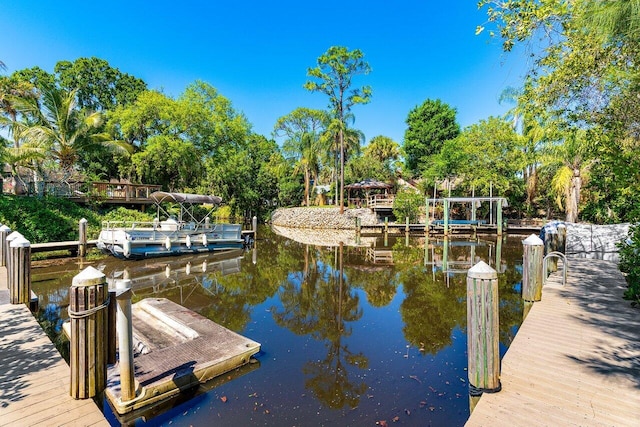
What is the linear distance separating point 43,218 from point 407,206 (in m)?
25.5

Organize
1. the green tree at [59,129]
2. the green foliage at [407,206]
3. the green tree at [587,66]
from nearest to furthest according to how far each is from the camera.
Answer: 1. the green tree at [587,66]
2. the green tree at [59,129]
3. the green foliage at [407,206]

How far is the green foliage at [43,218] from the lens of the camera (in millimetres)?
13964

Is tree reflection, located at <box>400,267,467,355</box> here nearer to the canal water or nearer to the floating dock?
the canal water

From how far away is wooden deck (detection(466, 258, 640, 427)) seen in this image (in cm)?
304

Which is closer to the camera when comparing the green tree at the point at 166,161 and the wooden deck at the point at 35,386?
the wooden deck at the point at 35,386

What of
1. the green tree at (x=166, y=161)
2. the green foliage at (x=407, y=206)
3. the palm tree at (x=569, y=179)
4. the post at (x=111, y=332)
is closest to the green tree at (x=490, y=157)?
the palm tree at (x=569, y=179)

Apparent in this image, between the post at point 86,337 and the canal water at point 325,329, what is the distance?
2.28 feet

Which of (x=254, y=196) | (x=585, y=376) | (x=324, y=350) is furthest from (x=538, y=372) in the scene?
(x=254, y=196)

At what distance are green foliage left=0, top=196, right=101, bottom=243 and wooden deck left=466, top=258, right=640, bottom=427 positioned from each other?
1704 cm

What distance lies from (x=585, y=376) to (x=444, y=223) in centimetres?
2396

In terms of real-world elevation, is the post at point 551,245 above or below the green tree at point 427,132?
below

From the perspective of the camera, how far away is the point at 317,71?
3145 cm

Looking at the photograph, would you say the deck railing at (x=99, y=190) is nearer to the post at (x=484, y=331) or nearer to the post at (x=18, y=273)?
the post at (x=18, y=273)

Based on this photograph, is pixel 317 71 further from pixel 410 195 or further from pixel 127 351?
pixel 127 351
